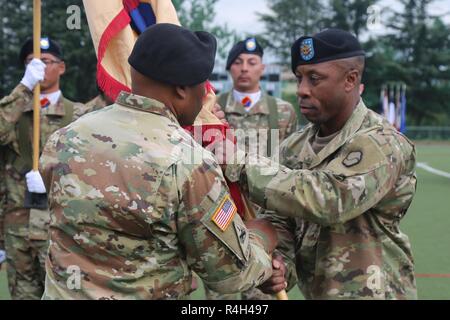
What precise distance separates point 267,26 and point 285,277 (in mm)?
45754

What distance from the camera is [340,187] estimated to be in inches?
109

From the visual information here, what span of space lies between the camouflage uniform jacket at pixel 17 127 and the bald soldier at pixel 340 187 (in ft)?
10.3

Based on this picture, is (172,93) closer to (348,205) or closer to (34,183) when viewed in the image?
(348,205)

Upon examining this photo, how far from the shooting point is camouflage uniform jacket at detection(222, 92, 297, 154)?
7021mm

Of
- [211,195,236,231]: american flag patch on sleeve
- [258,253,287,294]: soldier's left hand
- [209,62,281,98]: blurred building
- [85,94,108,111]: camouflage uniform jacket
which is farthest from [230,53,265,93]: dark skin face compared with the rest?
[209,62,281,98]: blurred building

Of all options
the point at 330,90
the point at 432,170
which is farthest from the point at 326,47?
the point at 432,170

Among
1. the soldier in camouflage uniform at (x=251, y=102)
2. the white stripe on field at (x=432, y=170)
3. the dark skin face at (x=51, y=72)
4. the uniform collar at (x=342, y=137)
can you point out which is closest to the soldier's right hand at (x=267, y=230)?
the uniform collar at (x=342, y=137)

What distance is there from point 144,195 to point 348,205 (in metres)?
0.93

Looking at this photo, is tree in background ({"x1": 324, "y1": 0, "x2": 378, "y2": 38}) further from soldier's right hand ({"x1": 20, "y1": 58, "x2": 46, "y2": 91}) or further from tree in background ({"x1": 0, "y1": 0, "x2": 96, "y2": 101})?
soldier's right hand ({"x1": 20, "y1": 58, "x2": 46, "y2": 91})

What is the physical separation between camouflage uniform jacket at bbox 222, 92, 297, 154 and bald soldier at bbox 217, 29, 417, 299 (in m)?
3.78

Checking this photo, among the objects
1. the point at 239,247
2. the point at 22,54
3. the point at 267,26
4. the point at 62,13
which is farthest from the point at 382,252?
the point at 267,26

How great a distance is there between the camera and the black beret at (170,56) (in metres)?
2.31

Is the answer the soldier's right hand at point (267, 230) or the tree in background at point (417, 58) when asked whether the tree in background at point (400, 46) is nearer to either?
the tree in background at point (417, 58)
